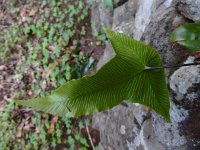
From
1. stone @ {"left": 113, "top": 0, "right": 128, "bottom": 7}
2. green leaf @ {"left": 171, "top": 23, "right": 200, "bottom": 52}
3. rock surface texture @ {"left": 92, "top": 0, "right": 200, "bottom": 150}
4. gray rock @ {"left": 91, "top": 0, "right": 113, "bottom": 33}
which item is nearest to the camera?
green leaf @ {"left": 171, "top": 23, "right": 200, "bottom": 52}

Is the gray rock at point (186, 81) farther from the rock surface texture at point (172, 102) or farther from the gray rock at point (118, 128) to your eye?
the gray rock at point (118, 128)

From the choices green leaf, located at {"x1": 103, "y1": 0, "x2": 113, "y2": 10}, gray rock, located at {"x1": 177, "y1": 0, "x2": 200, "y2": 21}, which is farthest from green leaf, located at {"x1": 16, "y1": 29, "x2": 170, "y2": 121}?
green leaf, located at {"x1": 103, "y1": 0, "x2": 113, "y2": 10}

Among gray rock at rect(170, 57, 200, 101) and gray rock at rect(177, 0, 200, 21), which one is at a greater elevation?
gray rock at rect(177, 0, 200, 21)

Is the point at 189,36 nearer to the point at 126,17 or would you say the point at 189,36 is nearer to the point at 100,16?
the point at 126,17

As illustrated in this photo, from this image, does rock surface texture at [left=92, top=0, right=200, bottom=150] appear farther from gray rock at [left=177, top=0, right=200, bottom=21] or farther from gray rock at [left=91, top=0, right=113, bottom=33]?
gray rock at [left=91, top=0, right=113, bottom=33]

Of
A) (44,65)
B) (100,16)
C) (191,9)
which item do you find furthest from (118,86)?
(44,65)

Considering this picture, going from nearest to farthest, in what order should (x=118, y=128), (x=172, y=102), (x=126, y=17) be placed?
(x=172, y=102) < (x=118, y=128) < (x=126, y=17)

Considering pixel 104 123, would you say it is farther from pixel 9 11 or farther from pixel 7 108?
pixel 9 11
